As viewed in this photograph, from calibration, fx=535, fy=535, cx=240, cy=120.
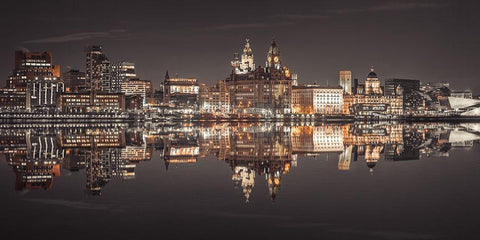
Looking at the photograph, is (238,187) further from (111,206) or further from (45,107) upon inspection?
(45,107)

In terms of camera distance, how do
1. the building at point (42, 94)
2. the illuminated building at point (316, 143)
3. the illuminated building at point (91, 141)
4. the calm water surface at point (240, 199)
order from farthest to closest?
the building at point (42, 94) → the illuminated building at point (91, 141) → the illuminated building at point (316, 143) → the calm water surface at point (240, 199)

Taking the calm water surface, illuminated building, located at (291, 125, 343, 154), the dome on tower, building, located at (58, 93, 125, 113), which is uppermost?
the dome on tower

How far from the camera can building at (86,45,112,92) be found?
188m

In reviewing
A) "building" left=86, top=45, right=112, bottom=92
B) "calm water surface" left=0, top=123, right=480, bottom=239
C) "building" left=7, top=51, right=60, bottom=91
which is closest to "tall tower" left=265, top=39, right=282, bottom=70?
"building" left=86, top=45, right=112, bottom=92

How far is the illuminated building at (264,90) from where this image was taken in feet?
584

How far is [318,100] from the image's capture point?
621 ft

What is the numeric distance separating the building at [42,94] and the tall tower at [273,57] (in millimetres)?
71259

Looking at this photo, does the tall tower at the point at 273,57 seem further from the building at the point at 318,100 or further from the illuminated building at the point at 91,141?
the illuminated building at the point at 91,141

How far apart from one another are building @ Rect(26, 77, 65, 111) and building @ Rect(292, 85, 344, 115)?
8072cm

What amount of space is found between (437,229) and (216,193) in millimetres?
6879

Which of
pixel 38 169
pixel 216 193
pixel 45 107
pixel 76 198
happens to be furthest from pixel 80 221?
pixel 45 107

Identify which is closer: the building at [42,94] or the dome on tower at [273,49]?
the building at [42,94]

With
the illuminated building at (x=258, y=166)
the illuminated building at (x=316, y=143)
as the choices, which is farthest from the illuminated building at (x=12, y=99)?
the illuminated building at (x=258, y=166)

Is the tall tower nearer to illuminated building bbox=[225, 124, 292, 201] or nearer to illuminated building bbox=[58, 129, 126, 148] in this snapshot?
illuminated building bbox=[58, 129, 126, 148]
